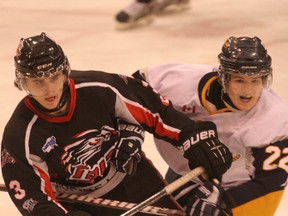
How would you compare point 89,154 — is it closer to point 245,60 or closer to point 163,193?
point 163,193

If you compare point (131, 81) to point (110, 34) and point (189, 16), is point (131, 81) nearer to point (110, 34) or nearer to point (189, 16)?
point (110, 34)

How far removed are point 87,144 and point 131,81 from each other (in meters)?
0.21

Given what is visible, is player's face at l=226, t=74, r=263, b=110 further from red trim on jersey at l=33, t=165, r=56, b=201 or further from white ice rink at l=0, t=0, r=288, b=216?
white ice rink at l=0, t=0, r=288, b=216

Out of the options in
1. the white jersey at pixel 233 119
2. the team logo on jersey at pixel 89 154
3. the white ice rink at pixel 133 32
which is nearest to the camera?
the team logo on jersey at pixel 89 154

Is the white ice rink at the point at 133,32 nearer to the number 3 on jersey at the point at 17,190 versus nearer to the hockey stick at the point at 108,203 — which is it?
the hockey stick at the point at 108,203

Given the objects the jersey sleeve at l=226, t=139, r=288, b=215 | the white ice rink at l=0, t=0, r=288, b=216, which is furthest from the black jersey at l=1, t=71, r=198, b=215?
the white ice rink at l=0, t=0, r=288, b=216

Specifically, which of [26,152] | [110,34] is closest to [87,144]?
[26,152]

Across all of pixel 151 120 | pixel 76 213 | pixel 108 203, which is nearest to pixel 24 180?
pixel 76 213

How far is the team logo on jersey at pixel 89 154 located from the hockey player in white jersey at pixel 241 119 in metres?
0.27

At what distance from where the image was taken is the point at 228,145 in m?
2.13

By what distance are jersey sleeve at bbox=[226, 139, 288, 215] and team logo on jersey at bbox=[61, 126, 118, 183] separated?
14.3 inches

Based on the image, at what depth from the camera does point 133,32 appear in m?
4.46

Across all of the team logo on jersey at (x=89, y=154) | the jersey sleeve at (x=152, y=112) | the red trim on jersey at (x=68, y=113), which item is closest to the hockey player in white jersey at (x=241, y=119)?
the jersey sleeve at (x=152, y=112)

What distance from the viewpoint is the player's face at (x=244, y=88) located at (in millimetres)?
1988
